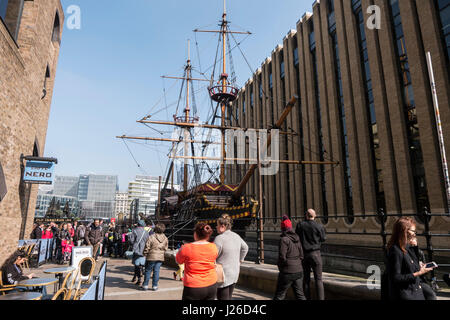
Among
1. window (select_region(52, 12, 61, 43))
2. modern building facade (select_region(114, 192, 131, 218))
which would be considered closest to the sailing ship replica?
window (select_region(52, 12, 61, 43))

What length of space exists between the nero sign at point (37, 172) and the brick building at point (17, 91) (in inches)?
8.1

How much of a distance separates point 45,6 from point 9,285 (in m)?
9.65

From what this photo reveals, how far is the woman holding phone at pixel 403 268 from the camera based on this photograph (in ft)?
8.94

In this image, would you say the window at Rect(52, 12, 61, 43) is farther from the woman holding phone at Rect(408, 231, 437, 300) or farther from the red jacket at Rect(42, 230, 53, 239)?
the woman holding phone at Rect(408, 231, 437, 300)

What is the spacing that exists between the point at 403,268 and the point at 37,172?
9994 millimetres

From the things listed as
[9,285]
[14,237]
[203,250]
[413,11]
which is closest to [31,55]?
[14,237]

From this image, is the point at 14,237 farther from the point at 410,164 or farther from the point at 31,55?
the point at 410,164

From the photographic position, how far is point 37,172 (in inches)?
359

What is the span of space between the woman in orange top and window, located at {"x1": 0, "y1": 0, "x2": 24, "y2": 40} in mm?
9018

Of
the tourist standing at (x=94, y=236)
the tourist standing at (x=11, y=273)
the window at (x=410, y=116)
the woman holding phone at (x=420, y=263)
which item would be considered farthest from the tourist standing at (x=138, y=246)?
the window at (x=410, y=116)

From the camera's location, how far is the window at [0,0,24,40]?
8.51m

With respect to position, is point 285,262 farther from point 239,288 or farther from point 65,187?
point 65,187

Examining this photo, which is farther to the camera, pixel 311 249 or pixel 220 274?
pixel 311 249

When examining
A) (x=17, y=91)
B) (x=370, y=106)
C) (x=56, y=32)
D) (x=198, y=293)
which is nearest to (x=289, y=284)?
(x=198, y=293)
